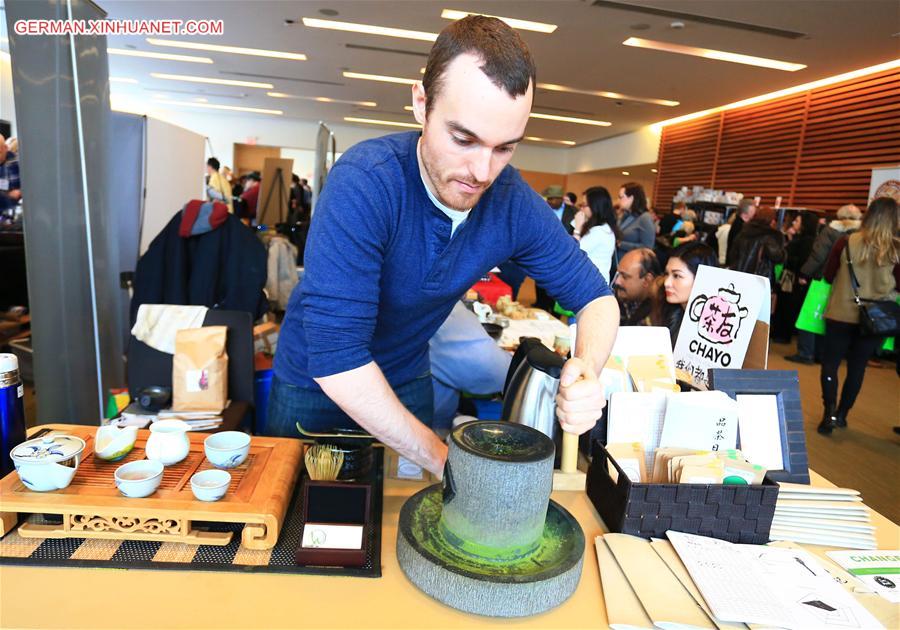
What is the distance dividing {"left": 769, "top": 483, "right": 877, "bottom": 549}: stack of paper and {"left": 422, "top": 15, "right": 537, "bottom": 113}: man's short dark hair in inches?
36.3

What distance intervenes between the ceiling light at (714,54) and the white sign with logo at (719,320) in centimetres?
531

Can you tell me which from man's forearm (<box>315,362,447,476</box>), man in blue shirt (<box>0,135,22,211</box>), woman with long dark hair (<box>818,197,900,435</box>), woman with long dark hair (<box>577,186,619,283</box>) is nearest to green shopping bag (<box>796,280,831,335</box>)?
woman with long dark hair (<box>818,197,900,435</box>)

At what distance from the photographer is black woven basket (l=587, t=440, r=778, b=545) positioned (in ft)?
3.34

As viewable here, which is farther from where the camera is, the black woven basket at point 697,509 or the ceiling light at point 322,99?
the ceiling light at point 322,99

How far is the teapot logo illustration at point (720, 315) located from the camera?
61.2 inches

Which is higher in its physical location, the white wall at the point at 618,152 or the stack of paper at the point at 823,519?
the white wall at the point at 618,152

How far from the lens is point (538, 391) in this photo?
124cm

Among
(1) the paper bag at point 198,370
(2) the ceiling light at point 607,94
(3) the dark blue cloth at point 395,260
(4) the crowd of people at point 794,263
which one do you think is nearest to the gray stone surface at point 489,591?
(3) the dark blue cloth at point 395,260

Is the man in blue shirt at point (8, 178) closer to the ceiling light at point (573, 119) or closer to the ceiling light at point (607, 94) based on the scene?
the ceiling light at point (607, 94)

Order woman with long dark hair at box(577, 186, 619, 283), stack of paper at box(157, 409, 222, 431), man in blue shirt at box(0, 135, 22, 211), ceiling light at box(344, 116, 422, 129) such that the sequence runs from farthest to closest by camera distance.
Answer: ceiling light at box(344, 116, 422, 129)
woman with long dark hair at box(577, 186, 619, 283)
man in blue shirt at box(0, 135, 22, 211)
stack of paper at box(157, 409, 222, 431)

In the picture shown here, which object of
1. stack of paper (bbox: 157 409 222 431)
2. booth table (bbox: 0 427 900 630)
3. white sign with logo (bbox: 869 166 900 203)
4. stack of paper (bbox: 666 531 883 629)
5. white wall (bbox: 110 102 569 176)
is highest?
white wall (bbox: 110 102 569 176)

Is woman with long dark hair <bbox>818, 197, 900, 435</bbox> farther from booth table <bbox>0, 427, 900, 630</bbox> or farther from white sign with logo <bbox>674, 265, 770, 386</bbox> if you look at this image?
booth table <bbox>0, 427, 900, 630</bbox>

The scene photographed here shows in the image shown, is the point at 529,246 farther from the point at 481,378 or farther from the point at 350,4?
the point at 350,4

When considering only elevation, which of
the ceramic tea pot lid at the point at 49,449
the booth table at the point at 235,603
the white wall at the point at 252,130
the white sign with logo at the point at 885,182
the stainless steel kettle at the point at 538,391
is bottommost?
the booth table at the point at 235,603
